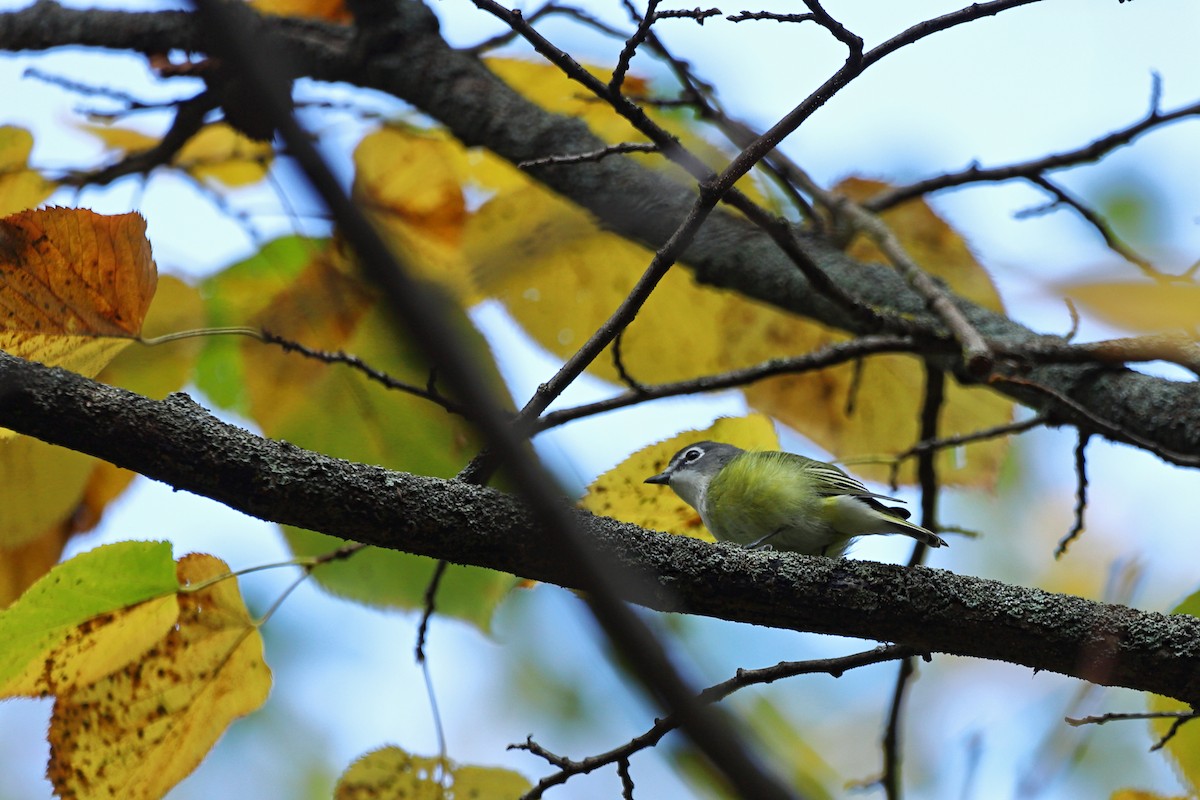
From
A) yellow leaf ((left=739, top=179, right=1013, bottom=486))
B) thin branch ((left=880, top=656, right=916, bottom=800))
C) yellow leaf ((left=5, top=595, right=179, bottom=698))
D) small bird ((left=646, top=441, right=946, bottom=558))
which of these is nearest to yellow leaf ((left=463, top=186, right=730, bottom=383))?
yellow leaf ((left=739, top=179, right=1013, bottom=486))

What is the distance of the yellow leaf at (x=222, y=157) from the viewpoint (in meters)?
4.56

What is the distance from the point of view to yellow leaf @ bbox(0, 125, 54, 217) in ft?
11.2

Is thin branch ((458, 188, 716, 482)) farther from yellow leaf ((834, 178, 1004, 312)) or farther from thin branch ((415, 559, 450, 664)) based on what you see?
yellow leaf ((834, 178, 1004, 312))

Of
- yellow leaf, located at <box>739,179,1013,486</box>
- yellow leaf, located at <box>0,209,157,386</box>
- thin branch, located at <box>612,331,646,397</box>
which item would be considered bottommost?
yellow leaf, located at <box>0,209,157,386</box>

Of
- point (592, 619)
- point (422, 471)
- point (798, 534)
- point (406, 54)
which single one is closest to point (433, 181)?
point (406, 54)

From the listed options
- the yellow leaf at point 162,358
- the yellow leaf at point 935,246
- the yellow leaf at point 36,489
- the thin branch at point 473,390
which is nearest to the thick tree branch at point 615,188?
the yellow leaf at point 935,246

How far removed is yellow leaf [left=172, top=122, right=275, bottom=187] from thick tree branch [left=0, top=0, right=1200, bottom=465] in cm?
42

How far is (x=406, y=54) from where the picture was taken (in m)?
4.60

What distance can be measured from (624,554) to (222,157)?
3.30 meters

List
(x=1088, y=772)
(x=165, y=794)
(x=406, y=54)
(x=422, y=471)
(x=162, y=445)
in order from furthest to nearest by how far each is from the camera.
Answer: (x=1088, y=772), (x=406, y=54), (x=422, y=471), (x=165, y=794), (x=162, y=445)

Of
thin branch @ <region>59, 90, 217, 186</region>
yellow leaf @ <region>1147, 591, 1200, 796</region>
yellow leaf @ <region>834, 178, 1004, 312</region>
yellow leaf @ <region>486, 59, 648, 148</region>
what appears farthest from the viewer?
yellow leaf @ <region>486, 59, 648, 148</region>

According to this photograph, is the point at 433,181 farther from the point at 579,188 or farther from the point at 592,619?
the point at 592,619

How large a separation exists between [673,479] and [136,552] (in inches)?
77.6

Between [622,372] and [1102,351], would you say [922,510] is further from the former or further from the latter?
[622,372]
